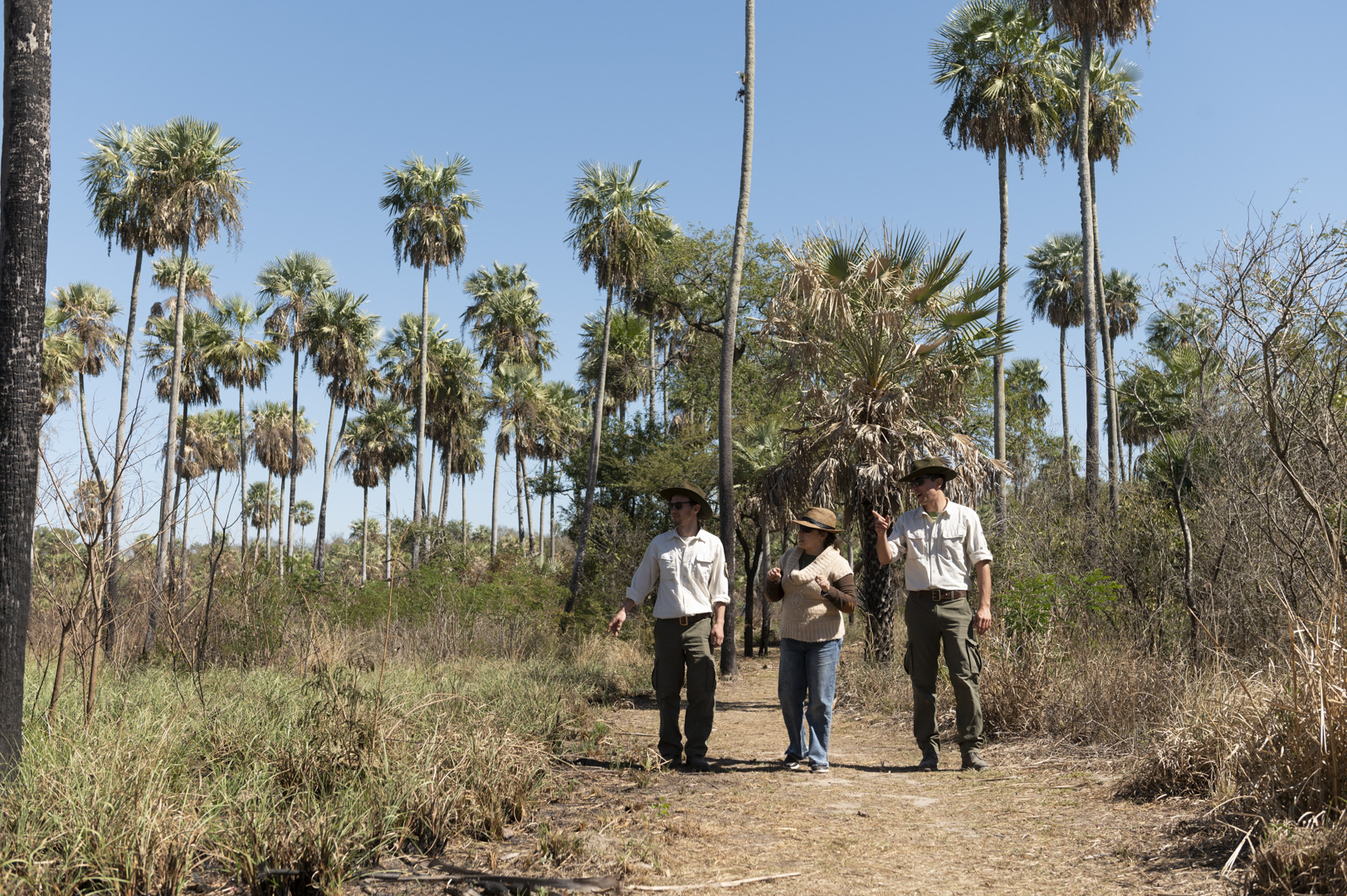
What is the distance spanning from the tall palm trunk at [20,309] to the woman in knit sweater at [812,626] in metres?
4.28

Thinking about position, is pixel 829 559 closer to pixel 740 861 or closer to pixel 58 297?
pixel 740 861

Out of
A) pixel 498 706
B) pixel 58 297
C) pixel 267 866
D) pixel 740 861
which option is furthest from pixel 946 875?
pixel 58 297

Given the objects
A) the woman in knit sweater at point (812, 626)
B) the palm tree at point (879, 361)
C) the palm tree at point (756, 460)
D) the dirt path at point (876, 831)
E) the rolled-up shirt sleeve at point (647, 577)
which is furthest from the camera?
the palm tree at point (756, 460)

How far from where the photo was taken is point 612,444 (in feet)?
91.7

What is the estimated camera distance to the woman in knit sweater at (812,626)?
239 inches

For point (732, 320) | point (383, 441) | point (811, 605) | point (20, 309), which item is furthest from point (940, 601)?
point (383, 441)

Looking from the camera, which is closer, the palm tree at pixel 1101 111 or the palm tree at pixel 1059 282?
the palm tree at pixel 1101 111

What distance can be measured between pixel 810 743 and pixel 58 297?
35.1 metres

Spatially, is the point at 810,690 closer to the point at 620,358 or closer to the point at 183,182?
the point at 183,182

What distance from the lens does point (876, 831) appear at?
453 centimetres

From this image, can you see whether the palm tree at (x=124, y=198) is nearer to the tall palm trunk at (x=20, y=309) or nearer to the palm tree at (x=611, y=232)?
the palm tree at (x=611, y=232)

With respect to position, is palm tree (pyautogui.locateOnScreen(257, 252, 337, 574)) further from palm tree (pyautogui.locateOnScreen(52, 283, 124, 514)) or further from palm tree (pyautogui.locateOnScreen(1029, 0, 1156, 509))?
palm tree (pyautogui.locateOnScreen(1029, 0, 1156, 509))

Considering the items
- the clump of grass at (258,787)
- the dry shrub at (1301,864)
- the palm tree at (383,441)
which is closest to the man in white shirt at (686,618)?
the clump of grass at (258,787)

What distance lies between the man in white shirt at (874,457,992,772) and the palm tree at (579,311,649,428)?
21183 millimetres
